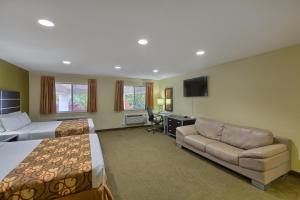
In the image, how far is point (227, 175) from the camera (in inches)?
108

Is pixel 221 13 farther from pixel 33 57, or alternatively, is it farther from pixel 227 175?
pixel 33 57

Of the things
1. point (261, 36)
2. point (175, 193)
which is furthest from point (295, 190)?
point (261, 36)

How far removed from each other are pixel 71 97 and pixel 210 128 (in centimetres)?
522

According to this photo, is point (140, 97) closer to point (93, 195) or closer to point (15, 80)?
point (15, 80)

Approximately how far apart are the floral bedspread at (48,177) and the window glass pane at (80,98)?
13.4 feet

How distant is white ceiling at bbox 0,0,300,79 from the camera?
1.52 m

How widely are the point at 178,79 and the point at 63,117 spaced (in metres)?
4.70

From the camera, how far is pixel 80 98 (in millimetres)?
6098

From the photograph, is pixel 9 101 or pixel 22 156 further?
pixel 9 101

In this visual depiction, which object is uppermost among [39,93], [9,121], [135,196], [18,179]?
[39,93]

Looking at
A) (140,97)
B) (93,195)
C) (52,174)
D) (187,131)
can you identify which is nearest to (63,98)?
(140,97)

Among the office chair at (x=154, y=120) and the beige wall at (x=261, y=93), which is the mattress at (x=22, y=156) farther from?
the office chair at (x=154, y=120)

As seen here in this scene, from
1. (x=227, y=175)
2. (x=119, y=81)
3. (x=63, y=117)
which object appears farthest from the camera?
(x=119, y=81)

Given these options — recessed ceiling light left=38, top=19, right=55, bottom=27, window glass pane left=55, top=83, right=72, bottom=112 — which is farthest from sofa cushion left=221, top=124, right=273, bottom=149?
window glass pane left=55, top=83, right=72, bottom=112
